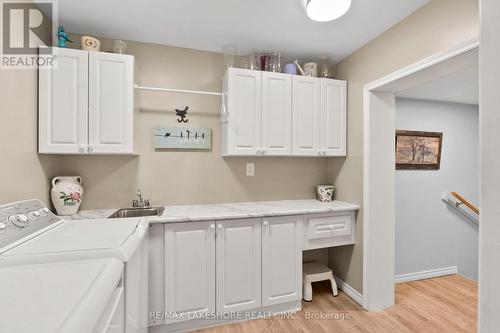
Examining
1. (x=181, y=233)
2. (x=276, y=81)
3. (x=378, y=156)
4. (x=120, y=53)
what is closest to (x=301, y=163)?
(x=378, y=156)

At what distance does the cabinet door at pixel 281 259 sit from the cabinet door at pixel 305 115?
28.3 inches

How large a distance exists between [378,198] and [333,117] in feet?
2.93

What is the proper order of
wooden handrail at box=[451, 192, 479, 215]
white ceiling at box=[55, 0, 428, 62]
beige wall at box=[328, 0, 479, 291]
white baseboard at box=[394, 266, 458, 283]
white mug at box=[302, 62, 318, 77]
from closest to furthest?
beige wall at box=[328, 0, 479, 291] < white ceiling at box=[55, 0, 428, 62] < white mug at box=[302, 62, 318, 77] < white baseboard at box=[394, 266, 458, 283] < wooden handrail at box=[451, 192, 479, 215]

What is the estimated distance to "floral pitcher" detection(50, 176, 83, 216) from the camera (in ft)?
5.77

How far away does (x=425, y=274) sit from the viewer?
2818mm

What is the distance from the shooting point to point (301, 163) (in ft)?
8.67

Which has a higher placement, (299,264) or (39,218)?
(39,218)

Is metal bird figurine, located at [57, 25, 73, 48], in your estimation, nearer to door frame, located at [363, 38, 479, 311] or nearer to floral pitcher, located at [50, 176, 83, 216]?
floral pitcher, located at [50, 176, 83, 216]

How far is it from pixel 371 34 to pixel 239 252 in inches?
85.7

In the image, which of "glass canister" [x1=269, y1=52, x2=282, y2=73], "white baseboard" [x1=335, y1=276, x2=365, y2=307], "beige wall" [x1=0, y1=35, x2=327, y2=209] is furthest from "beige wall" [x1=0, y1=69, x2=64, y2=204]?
"white baseboard" [x1=335, y1=276, x2=365, y2=307]

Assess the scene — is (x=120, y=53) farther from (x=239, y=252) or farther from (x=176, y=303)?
(x=176, y=303)

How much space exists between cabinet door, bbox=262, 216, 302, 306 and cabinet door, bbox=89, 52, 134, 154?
53.3 inches

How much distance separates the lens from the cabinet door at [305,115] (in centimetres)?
→ 227

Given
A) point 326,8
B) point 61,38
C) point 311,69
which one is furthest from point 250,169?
point 61,38
